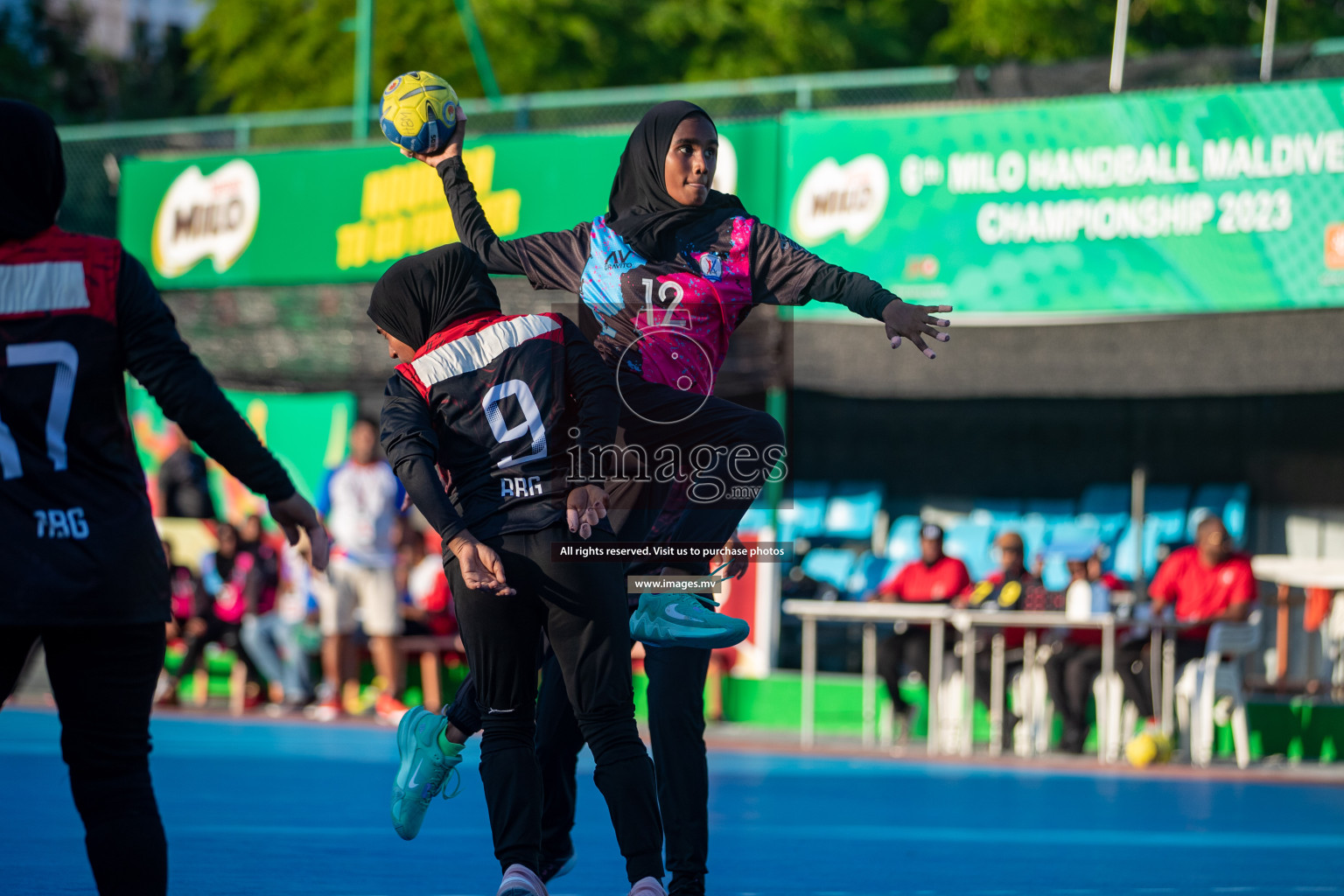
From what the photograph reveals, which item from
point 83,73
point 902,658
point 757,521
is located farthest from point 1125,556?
point 83,73

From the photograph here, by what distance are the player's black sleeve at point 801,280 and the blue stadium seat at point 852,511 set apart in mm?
9492

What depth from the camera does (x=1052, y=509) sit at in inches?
548

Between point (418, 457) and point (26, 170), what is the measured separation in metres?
1.10

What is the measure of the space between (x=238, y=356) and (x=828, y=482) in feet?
17.8

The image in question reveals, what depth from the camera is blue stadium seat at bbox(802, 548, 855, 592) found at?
13359 millimetres

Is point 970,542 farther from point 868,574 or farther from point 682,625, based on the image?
point 682,625

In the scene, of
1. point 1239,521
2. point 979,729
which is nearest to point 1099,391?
point 1239,521

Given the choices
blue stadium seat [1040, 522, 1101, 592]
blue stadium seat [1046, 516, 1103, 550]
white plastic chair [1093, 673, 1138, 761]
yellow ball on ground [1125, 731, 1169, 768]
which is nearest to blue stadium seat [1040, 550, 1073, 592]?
blue stadium seat [1040, 522, 1101, 592]

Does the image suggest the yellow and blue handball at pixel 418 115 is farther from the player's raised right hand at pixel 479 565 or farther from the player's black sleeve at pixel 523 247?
the player's raised right hand at pixel 479 565

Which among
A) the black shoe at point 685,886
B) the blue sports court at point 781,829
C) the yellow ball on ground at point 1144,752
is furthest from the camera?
the yellow ball on ground at point 1144,752

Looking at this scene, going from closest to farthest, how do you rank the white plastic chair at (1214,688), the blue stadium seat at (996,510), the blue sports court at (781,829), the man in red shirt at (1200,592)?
the blue sports court at (781,829), the white plastic chair at (1214,688), the man in red shirt at (1200,592), the blue stadium seat at (996,510)

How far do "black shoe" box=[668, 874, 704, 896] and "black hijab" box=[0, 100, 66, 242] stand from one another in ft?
7.33

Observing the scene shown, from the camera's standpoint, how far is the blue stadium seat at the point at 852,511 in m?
14.0

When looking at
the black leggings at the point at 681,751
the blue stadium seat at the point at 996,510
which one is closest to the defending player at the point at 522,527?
the black leggings at the point at 681,751
